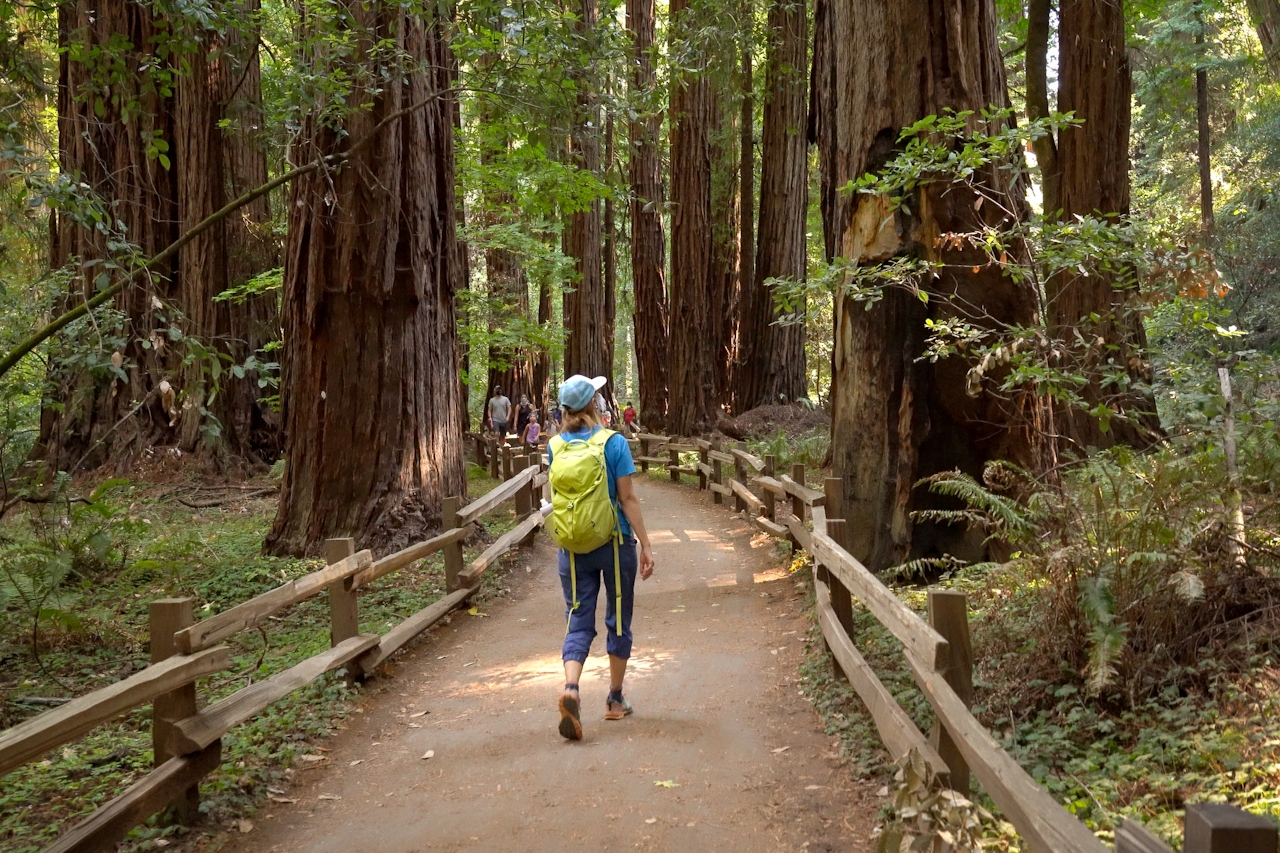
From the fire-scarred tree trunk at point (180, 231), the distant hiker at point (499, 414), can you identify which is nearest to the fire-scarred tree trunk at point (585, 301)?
the distant hiker at point (499, 414)

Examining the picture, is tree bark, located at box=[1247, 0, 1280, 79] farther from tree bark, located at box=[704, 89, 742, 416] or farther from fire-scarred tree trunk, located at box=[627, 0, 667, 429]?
fire-scarred tree trunk, located at box=[627, 0, 667, 429]

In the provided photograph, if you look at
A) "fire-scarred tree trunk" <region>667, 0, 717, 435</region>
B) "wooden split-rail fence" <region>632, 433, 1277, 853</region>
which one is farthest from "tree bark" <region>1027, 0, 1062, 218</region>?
"fire-scarred tree trunk" <region>667, 0, 717, 435</region>

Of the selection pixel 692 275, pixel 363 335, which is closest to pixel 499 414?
pixel 692 275

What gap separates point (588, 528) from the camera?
5766mm

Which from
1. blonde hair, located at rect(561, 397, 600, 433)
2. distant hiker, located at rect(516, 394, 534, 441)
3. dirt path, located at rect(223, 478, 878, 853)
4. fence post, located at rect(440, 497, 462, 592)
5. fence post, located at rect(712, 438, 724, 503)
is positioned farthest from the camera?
distant hiker, located at rect(516, 394, 534, 441)

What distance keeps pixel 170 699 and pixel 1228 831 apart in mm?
4452

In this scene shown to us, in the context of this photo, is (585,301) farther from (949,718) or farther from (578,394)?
(949,718)

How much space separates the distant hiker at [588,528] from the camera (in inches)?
227

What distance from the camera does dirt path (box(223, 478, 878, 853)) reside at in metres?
4.61

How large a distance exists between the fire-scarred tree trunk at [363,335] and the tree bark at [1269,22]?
1229 cm

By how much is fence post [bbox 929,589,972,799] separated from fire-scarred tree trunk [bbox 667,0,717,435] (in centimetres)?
1895

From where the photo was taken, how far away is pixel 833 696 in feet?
20.6

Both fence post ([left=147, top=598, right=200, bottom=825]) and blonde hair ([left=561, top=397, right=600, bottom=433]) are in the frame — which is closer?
fence post ([left=147, top=598, right=200, bottom=825])

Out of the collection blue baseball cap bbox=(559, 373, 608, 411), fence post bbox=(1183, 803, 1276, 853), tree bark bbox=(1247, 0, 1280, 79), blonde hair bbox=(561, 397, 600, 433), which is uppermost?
tree bark bbox=(1247, 0, 1280, 79)
